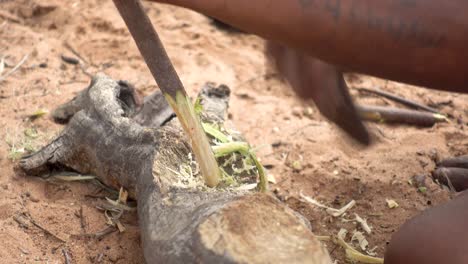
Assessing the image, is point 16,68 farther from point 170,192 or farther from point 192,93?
point 170,192

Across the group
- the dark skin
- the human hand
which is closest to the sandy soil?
the human hand

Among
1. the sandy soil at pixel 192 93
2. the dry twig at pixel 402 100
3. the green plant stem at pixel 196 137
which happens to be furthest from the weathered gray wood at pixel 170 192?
the dry twig at pixel 402 100

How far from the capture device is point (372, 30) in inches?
58.8

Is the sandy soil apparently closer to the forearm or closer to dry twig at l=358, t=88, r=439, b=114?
dry twig at l=358, t=88, r=439, b=114

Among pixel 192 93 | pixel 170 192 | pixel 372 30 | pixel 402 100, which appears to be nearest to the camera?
pixel 372 30

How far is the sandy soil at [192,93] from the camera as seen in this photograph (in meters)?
2.09

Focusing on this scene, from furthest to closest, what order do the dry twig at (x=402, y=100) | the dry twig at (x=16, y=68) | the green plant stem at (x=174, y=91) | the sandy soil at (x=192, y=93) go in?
the dry twig at (x=402, y=100)
the dry twig at (x=16, y=68)
the sandy soil at (x=192, y=93)
the green plant stem at (x=174, y=91)

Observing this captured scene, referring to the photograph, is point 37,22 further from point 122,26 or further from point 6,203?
point 6,203

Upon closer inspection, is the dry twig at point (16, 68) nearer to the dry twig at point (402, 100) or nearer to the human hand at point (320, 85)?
the human hand at point (320, 85)

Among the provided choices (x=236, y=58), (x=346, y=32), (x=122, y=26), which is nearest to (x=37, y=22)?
(x=122, y=26)

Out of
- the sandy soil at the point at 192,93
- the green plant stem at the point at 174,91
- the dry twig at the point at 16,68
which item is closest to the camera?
the green plant stem at the point at 174,91

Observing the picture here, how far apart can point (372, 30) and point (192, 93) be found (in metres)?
1.66

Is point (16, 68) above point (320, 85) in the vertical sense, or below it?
below

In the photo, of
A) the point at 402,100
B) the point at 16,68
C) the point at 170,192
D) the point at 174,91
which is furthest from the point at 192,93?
the point at 170,192
